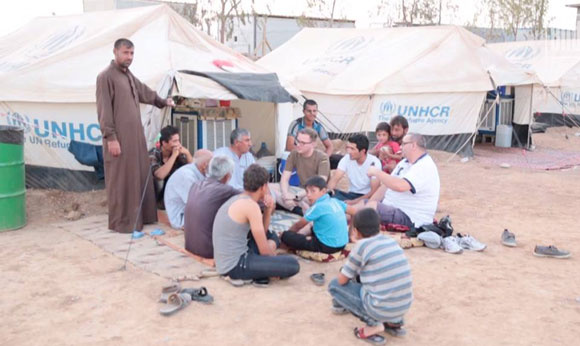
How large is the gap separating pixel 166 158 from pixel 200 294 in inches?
98.7

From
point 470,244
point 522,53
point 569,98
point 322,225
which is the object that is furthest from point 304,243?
point 522,53

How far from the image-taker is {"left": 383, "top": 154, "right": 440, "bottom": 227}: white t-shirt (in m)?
5.39

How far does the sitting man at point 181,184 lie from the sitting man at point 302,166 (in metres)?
1.05

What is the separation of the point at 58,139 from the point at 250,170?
409cm

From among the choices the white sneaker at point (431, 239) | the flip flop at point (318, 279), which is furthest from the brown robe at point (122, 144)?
the white sneaker at point (431, 239)

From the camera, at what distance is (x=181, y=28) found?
26.2 feet

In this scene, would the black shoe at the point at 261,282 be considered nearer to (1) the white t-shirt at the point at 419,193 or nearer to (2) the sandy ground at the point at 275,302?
(2) the sandy ground at the point at 275,302

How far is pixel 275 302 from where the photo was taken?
407 cm

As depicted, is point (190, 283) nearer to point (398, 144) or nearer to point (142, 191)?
point (142, 191)

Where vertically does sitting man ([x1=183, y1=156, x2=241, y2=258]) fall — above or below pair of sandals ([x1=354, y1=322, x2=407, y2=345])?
above

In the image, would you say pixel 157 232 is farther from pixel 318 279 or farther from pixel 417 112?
pixel 417 112

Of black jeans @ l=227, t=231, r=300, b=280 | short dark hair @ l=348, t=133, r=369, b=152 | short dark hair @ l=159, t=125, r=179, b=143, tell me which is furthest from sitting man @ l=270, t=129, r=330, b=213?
black jeans @ l=227, t=231, r=300, b=280

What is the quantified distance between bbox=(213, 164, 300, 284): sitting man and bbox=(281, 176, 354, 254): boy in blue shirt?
0.58m

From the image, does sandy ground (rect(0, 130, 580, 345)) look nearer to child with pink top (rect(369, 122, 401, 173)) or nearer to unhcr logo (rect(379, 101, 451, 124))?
child with pink top (rect(369, 122, 401, 173))
